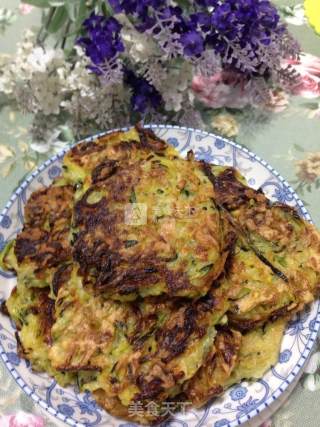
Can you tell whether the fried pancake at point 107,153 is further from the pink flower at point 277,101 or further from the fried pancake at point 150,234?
the pink flower at point 277,101

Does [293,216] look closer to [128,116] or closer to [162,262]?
[162,262]

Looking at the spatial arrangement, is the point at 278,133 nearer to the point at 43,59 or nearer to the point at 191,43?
the point at 191,43

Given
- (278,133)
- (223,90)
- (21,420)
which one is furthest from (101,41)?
(21,420)

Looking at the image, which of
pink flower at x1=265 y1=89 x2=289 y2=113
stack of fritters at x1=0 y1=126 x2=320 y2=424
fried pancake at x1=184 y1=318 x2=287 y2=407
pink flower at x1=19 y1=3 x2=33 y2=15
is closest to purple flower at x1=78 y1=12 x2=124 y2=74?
stack of fritters at x1=0 y1=126 x2=320 y2=424

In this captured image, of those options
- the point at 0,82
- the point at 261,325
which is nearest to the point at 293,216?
the point at 261,325

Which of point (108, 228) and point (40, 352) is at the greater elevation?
point (108, 228)
